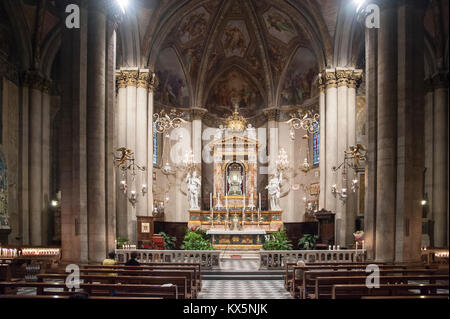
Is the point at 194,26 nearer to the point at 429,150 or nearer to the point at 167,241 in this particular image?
the point at 167,241

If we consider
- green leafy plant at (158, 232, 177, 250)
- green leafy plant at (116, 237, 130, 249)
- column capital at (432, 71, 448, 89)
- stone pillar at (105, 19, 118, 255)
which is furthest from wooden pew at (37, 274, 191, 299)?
column capital at (432, 71, 448, 89)

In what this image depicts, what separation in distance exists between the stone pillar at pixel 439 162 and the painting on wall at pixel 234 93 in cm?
1406

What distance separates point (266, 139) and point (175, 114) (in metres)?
7.20

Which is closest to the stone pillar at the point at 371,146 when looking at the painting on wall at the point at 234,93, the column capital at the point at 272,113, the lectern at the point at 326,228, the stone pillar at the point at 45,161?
the lectern at the point at 326,228

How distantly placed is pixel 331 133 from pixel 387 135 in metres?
10.6

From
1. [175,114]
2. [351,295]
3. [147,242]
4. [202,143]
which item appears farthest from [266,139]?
[351,295]

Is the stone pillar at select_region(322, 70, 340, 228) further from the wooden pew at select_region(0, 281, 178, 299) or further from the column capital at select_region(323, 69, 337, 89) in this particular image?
the wooden pew at select_region(0, 281, 178, 299)

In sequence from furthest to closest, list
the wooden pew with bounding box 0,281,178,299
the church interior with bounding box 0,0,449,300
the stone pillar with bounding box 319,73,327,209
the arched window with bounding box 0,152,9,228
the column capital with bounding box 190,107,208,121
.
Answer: the column capital with bounding box 190,107,208,121 → the stone pillar with bounding box 319,73,327,209 → the arched window with bounding box 0,152,9,228 → the church interior with bounding box 0,0,449,300 → the wooden pew with bounding box 0,281,178,299

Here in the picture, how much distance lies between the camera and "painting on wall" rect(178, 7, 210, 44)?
29094mm

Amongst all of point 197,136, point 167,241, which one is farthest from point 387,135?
point 197,136

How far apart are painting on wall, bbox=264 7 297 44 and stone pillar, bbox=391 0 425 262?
15573 mm
